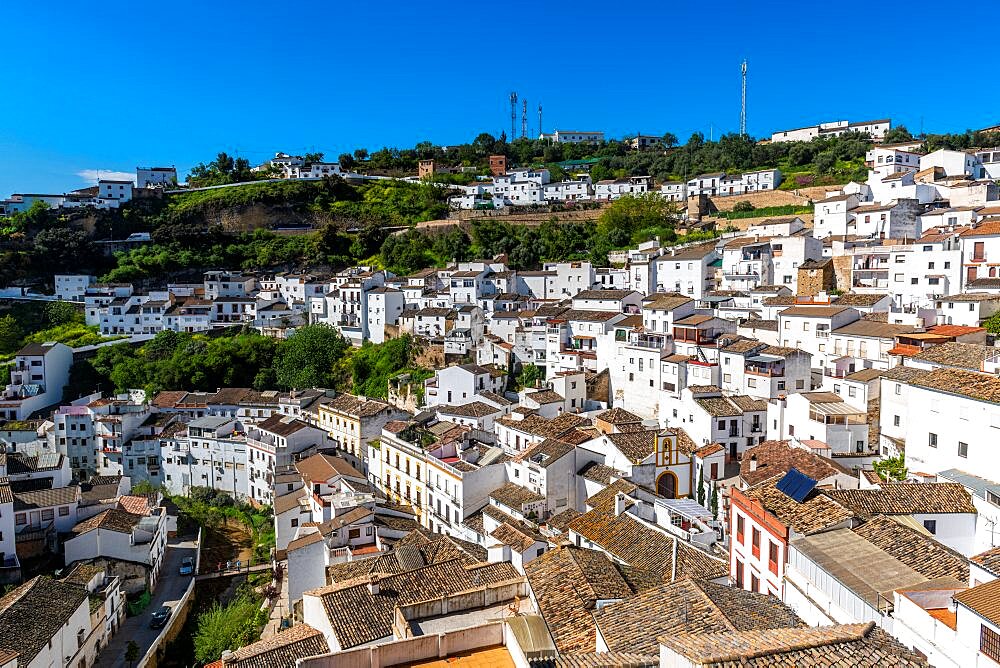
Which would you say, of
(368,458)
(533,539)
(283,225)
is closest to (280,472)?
(368,458)

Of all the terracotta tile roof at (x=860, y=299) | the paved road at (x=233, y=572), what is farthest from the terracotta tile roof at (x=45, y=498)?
the terracotta tile roof at (x=860, y=299)

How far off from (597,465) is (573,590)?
29.7 feet

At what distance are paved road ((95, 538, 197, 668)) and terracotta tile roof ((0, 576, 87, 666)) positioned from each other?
2117 millimetres

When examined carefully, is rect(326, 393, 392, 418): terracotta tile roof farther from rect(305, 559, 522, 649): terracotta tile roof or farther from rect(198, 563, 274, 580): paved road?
rect(305, 559, 522, 649): terracotta tile roof

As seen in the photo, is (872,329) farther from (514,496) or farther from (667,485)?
(514,496)

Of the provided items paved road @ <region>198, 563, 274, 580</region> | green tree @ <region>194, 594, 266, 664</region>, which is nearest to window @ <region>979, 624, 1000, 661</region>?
green tree @ <region>194, 594, 266, 664</region>

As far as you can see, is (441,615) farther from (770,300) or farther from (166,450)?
(166,450)

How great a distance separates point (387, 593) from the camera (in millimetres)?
12328

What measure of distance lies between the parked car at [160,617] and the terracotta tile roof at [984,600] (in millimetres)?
19490

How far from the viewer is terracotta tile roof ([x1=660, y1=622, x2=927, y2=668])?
20.5ft

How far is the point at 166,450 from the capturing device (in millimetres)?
29578

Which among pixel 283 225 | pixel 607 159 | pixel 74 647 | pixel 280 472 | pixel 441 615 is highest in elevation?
pixel 607 159

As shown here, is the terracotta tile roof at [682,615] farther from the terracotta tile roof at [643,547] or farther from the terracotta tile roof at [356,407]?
the terracotta tile roof at [356,407]

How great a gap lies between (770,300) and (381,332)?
20.8 m
